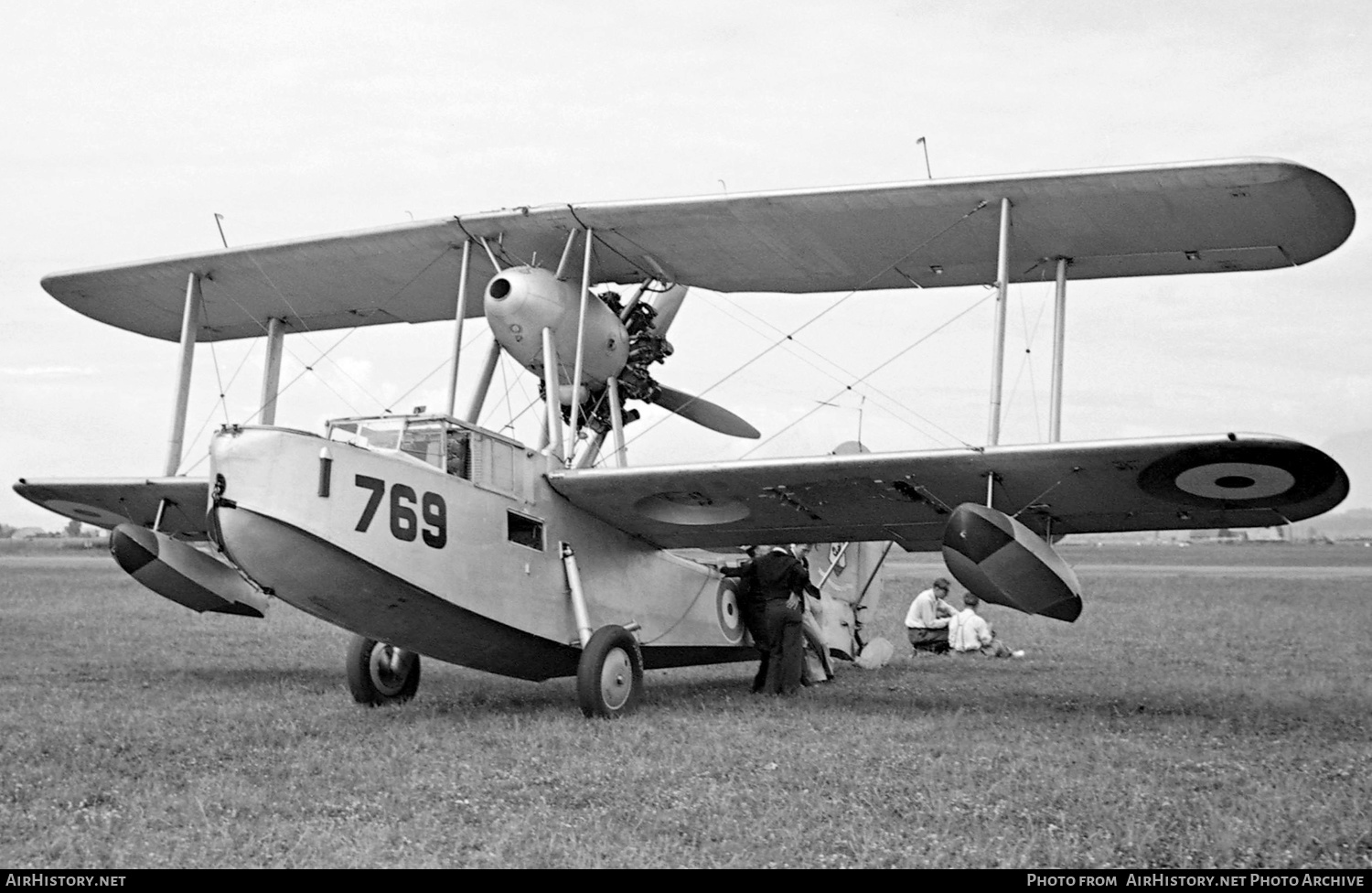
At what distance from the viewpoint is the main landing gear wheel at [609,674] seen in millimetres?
9641

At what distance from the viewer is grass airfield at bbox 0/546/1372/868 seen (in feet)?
18.9

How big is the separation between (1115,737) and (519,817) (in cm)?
462

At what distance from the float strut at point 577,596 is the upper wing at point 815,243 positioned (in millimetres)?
3040

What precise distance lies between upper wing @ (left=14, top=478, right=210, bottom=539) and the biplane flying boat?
5 centimetres

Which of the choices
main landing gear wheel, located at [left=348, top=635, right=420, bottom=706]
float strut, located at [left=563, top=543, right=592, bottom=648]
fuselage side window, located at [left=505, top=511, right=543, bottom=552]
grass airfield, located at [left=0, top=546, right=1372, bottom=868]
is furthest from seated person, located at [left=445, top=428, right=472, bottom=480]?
grass airfield, located at [left=0, top=546, right=1372, bottom=868]

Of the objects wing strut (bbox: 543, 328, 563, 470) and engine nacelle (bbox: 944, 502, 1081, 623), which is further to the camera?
wing strut (bbox: 543, 328, 563, 470)

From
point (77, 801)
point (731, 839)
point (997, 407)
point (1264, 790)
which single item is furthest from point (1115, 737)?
point (77, 801)

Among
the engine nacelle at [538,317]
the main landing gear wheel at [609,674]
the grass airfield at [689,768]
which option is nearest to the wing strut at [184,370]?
the grass airfield at [689,768]

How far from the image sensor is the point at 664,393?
13.6 m

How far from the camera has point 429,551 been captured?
923 cm

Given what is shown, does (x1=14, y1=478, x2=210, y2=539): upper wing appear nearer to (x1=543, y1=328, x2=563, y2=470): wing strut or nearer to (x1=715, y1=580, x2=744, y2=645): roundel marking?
(x1=543, y1=328, x2=563, y2=470): wing strut

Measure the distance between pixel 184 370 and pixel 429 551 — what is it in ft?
18.2

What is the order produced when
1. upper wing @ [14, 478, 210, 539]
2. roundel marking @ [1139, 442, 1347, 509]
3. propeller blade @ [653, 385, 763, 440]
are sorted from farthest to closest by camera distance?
propeller blade @ [653, 385, 763, 440] → upper wing @ [14, 478, 210, 539] → roundel marking @ [1139, 442, 1347, 509]

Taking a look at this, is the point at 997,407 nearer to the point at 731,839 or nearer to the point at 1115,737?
the point at 1115,737
